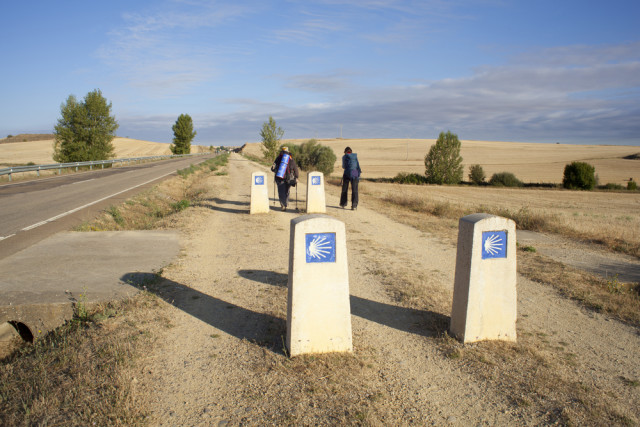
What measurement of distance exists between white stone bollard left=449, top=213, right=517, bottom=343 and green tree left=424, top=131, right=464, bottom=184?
5510 cm

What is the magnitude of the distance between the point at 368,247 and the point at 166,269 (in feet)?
13.2

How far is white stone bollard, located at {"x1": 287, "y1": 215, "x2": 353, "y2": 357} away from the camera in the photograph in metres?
3.99

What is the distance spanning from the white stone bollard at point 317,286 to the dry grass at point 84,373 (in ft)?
4.84

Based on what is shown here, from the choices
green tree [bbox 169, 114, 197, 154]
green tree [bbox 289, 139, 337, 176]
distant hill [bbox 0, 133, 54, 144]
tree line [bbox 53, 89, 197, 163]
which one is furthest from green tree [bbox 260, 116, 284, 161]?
distant hill [bbox 0, 133, 54, 144]

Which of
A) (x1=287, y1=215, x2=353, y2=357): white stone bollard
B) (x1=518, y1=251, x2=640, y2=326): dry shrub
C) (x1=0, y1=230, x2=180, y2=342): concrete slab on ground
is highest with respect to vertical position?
(x1=287, y1=215, x2=353, y2=357): white stone bollard

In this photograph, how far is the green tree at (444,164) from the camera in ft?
191

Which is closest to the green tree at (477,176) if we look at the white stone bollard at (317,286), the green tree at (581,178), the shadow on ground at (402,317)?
the green tree at (581,178)

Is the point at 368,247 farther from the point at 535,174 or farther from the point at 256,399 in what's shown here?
the point at 535,174

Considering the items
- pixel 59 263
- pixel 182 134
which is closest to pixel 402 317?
pixel 59 263

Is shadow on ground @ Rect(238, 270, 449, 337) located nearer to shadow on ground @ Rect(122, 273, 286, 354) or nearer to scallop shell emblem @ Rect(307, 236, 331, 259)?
shadow on ground @ Rect(122, 273, 286, 354)

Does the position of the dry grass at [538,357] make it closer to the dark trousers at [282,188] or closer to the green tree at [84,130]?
the dark trousers at [282,188]

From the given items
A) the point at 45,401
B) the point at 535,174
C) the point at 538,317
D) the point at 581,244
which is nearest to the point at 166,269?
the point at 45,401

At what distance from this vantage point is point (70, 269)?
654 centimetres

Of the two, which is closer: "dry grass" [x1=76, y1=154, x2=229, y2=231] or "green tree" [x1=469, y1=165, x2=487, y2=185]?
"dry grass" [x1=76, y1=154, x2=229, y2=231]
